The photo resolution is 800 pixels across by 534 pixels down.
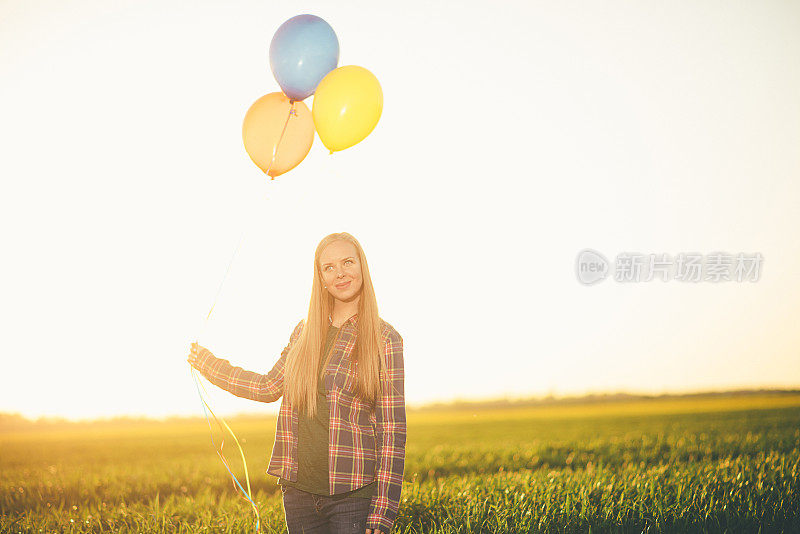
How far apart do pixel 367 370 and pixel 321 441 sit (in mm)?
293

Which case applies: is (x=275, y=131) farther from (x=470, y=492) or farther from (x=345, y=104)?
(x=470, y=492)

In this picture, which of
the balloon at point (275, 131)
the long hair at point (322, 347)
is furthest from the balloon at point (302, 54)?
the long hair at point (322, 347)

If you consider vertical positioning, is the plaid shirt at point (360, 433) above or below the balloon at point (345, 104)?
below

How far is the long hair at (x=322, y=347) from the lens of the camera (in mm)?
2184

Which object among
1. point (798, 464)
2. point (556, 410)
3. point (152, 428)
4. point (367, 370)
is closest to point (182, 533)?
point (367, 370)

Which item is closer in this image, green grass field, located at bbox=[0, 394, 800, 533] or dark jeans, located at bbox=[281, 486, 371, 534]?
dark jeans, located at bbox=[281, 486, 371, 534]

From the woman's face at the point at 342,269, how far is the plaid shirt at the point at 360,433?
127mm

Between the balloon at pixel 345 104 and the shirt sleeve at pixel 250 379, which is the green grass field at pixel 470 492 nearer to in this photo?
the shirt sleeve at pixel 250 379

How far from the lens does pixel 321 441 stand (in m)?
2.19

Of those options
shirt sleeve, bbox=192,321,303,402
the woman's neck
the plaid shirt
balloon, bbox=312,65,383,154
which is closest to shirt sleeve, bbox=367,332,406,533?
the plaid shirt

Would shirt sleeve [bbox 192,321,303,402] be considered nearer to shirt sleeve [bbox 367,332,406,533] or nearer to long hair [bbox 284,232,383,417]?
long hair [bbox 284,232,383,417]

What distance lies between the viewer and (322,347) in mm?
2305

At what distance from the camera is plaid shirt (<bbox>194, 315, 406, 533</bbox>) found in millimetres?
2129

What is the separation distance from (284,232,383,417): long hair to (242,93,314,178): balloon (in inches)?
34.8
